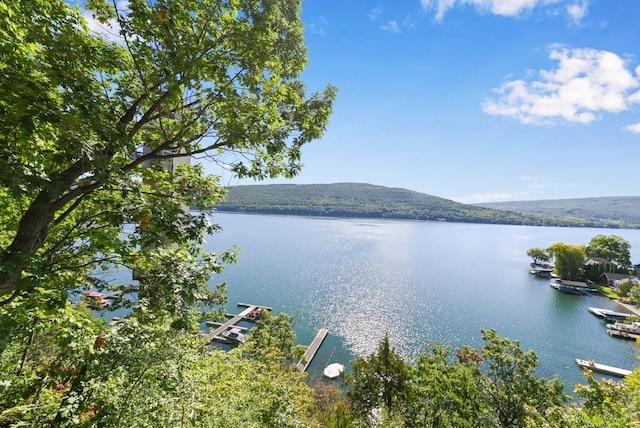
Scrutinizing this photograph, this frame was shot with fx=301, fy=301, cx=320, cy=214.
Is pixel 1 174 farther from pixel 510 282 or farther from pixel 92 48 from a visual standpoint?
pixel 510 282

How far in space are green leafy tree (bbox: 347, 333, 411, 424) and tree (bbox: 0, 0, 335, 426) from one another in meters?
12.3

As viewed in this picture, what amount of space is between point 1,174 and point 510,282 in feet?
227

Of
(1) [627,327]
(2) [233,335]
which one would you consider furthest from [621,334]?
(2) [233,335]

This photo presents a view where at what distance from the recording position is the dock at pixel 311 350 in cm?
2588

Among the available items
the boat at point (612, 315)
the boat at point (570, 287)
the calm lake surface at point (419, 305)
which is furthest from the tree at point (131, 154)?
the boat at point (570, 287)

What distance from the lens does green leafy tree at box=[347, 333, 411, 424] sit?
16.6 m

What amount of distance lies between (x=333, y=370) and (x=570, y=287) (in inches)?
1994

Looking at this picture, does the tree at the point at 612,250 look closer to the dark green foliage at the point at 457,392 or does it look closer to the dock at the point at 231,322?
the dark green foliage at the point at 457,392

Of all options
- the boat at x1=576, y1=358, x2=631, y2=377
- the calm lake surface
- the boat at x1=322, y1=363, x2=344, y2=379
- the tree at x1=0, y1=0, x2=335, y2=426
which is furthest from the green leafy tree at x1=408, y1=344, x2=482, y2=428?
the boat at x1=576, y1=358, x2=631, y2=377

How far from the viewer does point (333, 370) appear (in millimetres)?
25438

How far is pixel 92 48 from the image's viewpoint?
3.88m

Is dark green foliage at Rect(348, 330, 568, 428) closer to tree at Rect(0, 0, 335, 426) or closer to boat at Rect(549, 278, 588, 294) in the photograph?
tree at Rect(0, 0, 335, 426)

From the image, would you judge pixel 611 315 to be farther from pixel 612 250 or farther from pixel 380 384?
pixel 380 384

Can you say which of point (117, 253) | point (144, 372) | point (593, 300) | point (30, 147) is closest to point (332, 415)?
point (144, 372)
